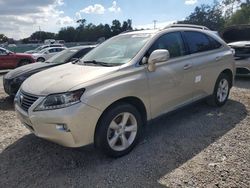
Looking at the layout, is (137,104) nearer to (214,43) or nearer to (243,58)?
(214,43)

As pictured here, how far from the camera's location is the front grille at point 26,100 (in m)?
3.65

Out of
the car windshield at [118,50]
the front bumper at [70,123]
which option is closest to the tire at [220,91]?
the car windshield at [118,50]

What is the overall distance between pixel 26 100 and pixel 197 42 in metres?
3.20

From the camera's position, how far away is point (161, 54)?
3914 millimetres

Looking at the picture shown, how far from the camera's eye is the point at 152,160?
375 centimetres

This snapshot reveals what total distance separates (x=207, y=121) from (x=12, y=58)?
12469 millimetres

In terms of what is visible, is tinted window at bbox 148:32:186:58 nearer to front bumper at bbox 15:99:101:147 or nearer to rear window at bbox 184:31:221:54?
rear window at bbox 184:31:221:54

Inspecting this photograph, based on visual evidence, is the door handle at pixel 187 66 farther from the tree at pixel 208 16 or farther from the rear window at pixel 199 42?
the tree at pixel 208 16

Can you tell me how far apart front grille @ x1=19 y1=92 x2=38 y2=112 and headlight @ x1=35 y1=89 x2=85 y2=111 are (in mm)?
245

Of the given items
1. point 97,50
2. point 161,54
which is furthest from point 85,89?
point 97,50

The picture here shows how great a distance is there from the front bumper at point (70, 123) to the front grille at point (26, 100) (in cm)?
14

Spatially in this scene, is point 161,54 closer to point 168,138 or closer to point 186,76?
point 186,76

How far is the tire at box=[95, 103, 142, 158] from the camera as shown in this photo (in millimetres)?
3518

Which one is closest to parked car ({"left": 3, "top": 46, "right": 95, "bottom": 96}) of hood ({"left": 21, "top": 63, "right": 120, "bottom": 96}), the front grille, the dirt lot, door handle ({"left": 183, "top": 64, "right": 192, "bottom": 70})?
the dirt lot
